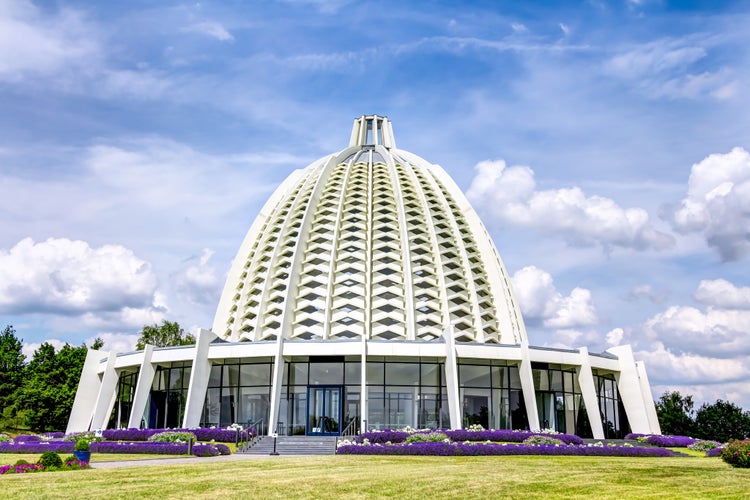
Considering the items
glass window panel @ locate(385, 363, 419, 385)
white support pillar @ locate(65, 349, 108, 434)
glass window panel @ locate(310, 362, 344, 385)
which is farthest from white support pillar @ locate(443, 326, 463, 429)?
white support pillar @ locate(65, 349, 108, 434)

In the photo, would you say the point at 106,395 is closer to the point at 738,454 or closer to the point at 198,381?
the point at 198,381

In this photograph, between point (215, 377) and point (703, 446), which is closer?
point (703, 446)

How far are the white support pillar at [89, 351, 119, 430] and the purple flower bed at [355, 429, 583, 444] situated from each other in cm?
2094

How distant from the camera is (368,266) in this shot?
50.3m

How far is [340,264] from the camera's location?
50531mm

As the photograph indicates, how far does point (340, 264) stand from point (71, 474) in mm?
31925

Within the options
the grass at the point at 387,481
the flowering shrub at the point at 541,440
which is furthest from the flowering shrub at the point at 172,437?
the flowering shrub at the point at 541,440

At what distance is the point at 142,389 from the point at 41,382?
23476mm

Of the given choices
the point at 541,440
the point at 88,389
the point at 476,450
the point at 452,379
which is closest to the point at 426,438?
the point at 476,450

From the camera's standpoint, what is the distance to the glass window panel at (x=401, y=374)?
133 feet

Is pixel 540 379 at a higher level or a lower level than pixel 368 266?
lower

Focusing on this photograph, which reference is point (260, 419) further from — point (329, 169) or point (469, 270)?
point (329, 169)

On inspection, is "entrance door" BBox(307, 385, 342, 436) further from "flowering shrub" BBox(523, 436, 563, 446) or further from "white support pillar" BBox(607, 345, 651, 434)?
"white support pillar" BBox(607, 345, 651, 434)

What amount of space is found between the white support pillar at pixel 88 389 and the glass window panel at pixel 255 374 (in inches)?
499
